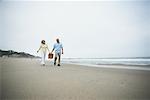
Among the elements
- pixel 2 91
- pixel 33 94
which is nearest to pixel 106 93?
pixel 33 94

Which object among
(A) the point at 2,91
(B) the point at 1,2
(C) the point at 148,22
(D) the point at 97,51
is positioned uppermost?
(B) the point at 1,2

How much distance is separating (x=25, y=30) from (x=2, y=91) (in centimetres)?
280

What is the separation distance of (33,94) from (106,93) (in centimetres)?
89

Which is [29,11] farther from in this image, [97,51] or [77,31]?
[97,51]

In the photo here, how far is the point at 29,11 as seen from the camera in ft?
17.1

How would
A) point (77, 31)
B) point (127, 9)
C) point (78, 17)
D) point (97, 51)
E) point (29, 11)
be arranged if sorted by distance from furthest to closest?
point (97, 51)
point (77, 31)
point (78, 17)
point (29, 11)
point (127, 9)

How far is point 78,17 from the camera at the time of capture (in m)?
5.82

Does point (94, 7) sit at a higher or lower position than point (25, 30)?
higher

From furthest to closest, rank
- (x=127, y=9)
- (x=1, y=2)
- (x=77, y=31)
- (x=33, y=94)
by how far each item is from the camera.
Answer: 1. (x=77, y=31)
2. (x=127, y=9)
3. (x=1, y=2)
4. (x=33, y=94)

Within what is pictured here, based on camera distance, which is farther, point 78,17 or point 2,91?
point 78,17

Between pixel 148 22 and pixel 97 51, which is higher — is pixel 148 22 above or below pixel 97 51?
above

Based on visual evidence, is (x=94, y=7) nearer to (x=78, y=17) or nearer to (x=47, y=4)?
(x=78, y=17)

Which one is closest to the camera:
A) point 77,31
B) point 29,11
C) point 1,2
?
point 1,2

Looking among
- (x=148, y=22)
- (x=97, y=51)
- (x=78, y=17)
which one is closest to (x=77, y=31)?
(x=78, y=17)
